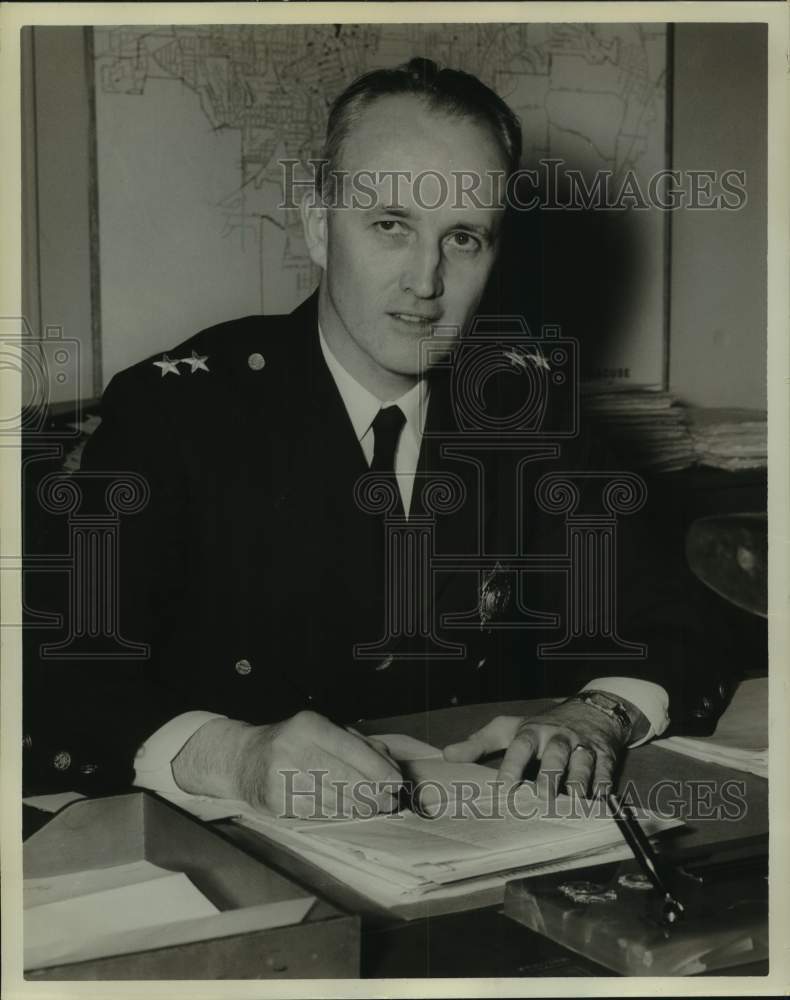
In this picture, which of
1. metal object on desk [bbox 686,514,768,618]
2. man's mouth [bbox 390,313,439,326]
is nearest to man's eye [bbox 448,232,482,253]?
man's mouth [bbox 390,313,439,326]

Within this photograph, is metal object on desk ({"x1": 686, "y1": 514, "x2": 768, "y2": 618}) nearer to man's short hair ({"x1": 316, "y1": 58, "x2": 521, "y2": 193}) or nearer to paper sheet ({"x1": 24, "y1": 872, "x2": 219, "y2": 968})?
man's short hair ({"x1": 316, "y1": 58, "x2": 521, "y2": 193})

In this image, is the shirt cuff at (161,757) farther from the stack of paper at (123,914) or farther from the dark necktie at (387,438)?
the dark necktie at (387,438)

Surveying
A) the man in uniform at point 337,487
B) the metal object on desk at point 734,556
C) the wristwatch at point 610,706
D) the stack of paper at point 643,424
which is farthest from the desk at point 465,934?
the stack of paper at point 643,424

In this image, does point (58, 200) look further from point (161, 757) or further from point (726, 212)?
point (726, 212)

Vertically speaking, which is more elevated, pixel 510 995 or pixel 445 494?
pixel 445 494

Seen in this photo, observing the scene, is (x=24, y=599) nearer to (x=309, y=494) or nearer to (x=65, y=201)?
(x=309, y=494)

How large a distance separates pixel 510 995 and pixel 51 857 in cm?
66

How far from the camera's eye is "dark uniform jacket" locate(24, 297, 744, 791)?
5.82 feet

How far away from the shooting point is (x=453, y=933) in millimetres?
1202

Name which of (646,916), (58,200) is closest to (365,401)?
(58,200)

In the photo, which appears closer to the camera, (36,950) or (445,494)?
(36,950)

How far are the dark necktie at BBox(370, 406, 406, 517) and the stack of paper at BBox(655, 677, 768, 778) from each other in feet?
2.07

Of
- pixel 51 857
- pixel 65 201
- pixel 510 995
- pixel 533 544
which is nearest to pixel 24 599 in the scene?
pixel 51 857

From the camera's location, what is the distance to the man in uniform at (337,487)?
5.83 ft
